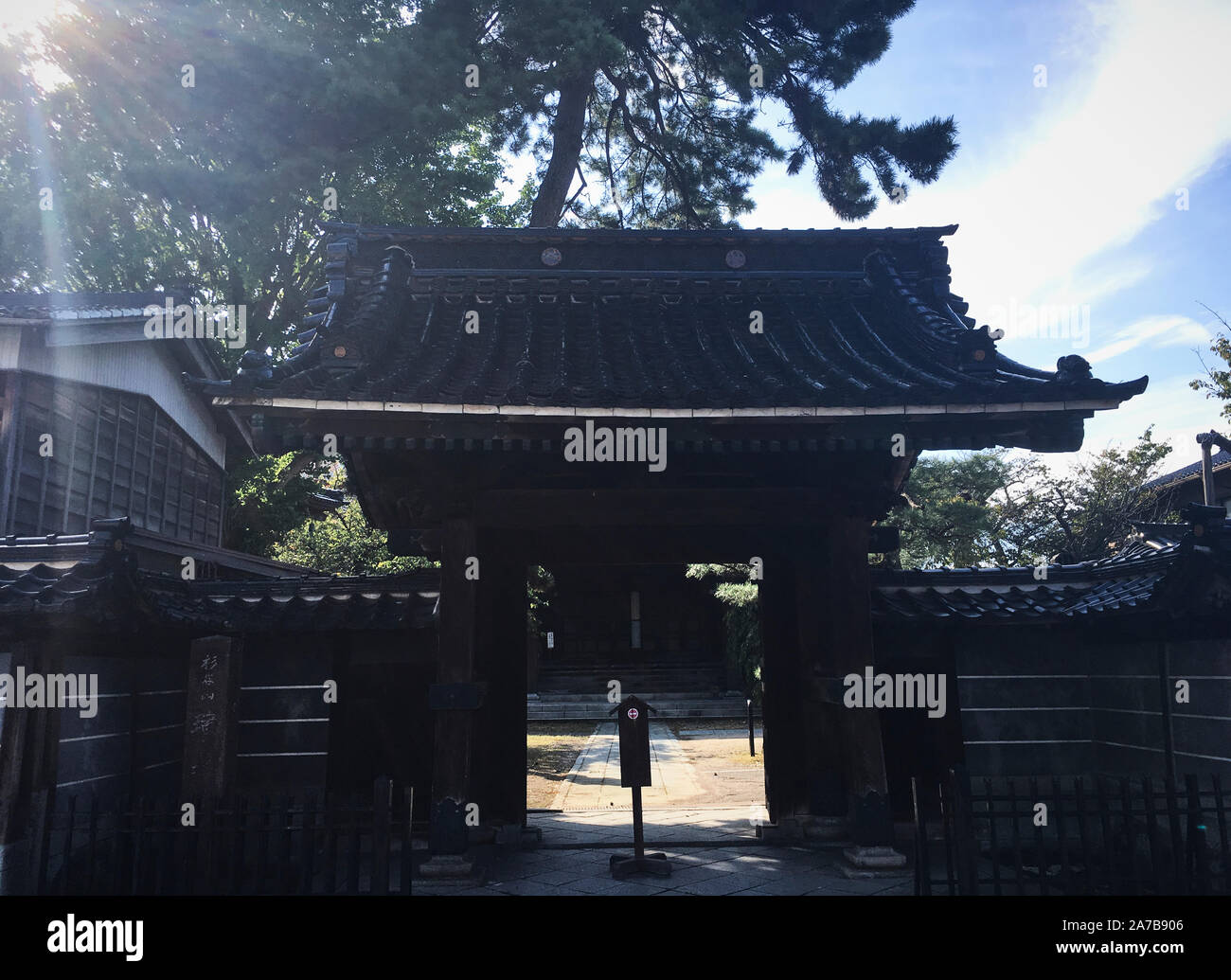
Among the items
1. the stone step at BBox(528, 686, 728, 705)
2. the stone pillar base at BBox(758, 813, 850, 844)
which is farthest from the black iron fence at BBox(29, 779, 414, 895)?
the stone step at BBox(528, 686, 728, 705)

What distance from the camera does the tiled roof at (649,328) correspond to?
703 centimetres

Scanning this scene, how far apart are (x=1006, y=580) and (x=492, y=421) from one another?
6.90m

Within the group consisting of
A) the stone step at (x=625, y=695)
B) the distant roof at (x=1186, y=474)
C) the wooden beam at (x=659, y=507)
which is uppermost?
the distant roof at (x=1186, y=474)

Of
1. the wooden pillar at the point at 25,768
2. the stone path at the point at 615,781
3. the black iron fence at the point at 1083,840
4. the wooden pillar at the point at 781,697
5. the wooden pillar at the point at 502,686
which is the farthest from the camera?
the stone path at the point at 615,781

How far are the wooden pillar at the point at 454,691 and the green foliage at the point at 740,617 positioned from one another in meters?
12.7

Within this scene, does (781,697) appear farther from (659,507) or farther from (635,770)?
(659,507)

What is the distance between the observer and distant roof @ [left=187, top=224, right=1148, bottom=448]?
7016 millimetres

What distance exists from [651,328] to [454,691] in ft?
14.7

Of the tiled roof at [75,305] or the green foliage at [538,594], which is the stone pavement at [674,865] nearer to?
the green foliage at [538,594]

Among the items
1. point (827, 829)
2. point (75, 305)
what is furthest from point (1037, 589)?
point (75, 305)

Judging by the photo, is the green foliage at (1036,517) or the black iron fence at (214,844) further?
the green foliage at (1036,517)

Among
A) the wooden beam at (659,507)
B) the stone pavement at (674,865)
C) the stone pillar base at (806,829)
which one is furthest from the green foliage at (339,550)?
the stone pillar base at (806,829)

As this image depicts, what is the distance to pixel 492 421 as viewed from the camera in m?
6.99

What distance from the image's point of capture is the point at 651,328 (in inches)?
372
